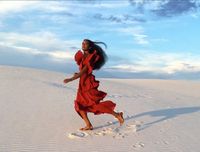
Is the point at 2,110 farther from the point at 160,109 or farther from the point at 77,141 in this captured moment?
the point at 160,109

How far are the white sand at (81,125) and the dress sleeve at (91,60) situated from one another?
1290 millimetres

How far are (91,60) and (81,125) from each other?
1.57 meters

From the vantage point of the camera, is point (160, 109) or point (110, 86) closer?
point (160, 109)

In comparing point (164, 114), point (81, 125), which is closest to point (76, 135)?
point (81, 125)

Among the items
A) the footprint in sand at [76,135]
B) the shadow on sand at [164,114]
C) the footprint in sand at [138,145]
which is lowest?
the footprint in sand at [138,145]

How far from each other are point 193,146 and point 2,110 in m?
4.59

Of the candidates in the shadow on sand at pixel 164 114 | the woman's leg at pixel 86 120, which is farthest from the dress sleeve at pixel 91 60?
the shadow on sand at pixel 164 114

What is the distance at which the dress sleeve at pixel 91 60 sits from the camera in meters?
9.85

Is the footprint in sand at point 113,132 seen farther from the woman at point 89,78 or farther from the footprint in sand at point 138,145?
the footprint in sand at point 138,145

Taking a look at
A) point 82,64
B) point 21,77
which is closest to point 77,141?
point 82,64

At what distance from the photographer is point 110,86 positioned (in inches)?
763

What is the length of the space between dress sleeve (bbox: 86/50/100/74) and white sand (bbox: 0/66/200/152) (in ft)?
4.23

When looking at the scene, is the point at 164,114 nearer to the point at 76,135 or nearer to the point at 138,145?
the point at 138,145

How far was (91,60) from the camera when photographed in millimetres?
9859
